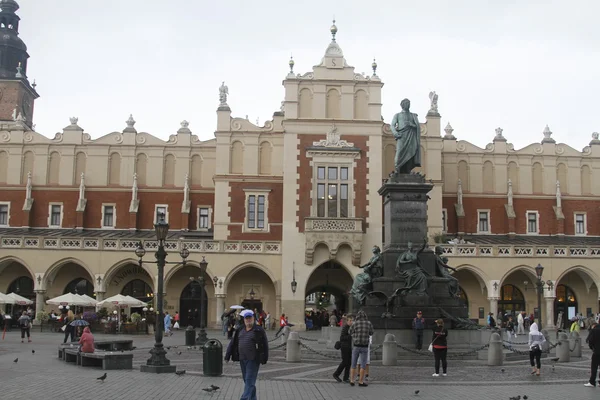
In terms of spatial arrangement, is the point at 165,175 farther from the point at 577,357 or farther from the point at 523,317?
the point at 577,357

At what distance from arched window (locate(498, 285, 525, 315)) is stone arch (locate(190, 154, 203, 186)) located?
2285 centimetres

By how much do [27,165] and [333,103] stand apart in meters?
22.9

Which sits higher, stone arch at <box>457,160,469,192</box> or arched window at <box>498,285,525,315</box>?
stone arch at <box>457,160,469,192</box>

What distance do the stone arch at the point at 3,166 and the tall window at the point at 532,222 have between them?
3827 centimetres

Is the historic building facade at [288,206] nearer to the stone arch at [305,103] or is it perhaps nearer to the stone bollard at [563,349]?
the stone arch at [305,103]

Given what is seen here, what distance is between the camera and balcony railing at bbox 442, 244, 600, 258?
49750 mm

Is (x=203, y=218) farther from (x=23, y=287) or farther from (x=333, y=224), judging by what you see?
(x=23, y=287)

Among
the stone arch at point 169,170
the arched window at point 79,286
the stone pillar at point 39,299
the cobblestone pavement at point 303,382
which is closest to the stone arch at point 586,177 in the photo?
the stone arch at point 169,170

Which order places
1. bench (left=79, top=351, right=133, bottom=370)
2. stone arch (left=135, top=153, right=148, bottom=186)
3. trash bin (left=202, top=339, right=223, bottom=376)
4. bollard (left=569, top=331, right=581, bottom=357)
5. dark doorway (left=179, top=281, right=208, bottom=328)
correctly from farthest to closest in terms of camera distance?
1. stone arch (left=135, top=153, right=148, bottom=186)
2. dark doorway (left=179, top=281, right=208, bottom=328)
3. bollard (left=569, top=331, right=581, bottom=357)
4. bench (left=79, top=351, right=133, bottom=370)
5. trash bin (left=202, top=339, right=223, bottom=376)

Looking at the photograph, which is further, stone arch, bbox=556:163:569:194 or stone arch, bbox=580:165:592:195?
stone arch, bbox=580:165:592:195

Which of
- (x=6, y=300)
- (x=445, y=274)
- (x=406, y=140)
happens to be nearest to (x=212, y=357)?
(x=445, y=274)

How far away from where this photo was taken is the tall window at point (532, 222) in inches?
2243

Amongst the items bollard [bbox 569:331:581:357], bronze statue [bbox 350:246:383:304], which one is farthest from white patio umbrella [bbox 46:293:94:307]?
bollard [bbox 569:331:581:357]

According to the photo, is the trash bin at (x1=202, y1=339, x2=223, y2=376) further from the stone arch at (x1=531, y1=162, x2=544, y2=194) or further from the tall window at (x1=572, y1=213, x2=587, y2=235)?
the tall window at (x1=572, y1=213, x2=587, y2=235)
